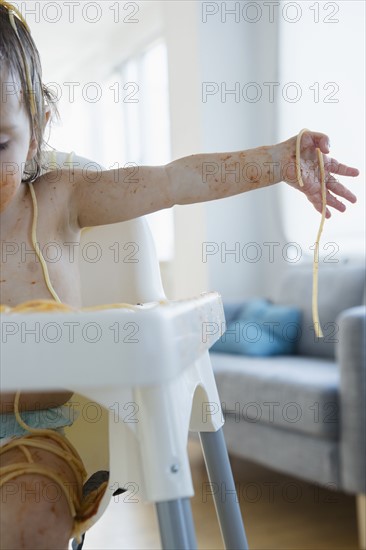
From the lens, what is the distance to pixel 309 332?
258cm

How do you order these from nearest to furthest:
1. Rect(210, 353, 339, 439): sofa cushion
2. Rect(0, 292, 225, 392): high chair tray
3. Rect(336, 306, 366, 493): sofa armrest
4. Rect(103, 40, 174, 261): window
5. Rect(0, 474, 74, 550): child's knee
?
Rect(0, 292, 225, 392): high chair tray → Rect(0, 474, 74, 550): child's knee → Rect(336, 306, 366, 493): sofa armrest → Rect(210, 353, 339, 439): sofa cushion → Rect(103, 40, 174, 261): window

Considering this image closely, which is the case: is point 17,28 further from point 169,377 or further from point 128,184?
point 169,377

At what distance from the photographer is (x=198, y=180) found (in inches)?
30.0

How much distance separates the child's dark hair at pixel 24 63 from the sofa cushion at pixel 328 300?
1.75 metres

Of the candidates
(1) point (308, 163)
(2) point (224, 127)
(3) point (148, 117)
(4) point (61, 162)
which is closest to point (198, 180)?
(1) point (308, 163)

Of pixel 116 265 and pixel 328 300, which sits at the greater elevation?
pixel 116 265

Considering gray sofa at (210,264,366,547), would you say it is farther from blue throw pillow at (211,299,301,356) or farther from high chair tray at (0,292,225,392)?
high chair tray at (0,292,225,392)

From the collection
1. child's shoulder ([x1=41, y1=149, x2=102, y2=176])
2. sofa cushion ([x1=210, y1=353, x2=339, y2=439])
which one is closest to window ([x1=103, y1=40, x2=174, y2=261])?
sofa cushion ([x1=210, y1=353, x2=339, y2=439])

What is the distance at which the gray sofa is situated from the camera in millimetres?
1731

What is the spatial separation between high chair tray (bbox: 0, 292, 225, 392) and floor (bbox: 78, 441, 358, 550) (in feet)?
4.02

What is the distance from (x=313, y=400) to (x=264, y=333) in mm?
710

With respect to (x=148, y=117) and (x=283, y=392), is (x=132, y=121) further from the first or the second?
(x=283, y=392)

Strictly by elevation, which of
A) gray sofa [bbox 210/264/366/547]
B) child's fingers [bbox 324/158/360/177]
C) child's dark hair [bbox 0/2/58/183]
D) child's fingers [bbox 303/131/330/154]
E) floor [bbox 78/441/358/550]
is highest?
child's dark hair [bbox 0/2/58/183]

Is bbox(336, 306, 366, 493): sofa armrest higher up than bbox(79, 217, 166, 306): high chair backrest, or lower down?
lower down
